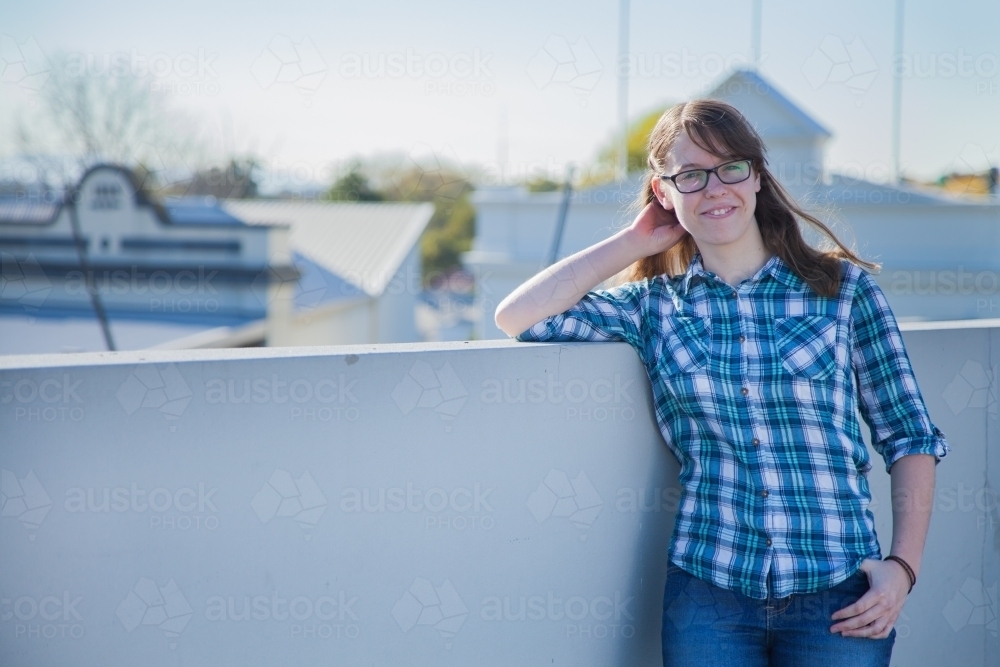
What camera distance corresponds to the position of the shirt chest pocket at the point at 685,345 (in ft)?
5.59

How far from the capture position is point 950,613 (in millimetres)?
2195

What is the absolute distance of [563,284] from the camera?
72.6 inches

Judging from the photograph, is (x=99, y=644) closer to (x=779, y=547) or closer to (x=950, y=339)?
(x=779, y=547)

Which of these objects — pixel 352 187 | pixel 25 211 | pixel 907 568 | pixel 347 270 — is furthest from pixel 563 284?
pixel 352 187

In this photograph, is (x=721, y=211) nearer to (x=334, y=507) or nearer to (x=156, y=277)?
(x=334, y=507)

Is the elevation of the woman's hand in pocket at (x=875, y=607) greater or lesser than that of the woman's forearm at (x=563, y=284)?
lesser

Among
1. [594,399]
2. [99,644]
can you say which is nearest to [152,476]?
[99,644]

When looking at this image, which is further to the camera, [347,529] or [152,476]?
[347,529]

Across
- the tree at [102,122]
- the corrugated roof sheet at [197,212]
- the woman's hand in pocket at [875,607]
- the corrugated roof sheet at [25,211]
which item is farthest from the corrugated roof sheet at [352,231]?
the woman's hand in pocket at [875,607]

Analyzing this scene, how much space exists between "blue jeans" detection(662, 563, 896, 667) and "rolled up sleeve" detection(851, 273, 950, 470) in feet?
0.91

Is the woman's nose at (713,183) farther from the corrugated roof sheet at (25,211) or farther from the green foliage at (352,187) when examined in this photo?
the green foliage at (352,187)

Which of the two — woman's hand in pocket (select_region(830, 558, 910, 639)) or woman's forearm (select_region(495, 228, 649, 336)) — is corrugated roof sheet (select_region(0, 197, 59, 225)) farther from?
woman's hand in pocket (select_region(830, 558, 910, 639))

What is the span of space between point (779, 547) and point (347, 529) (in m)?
0.80

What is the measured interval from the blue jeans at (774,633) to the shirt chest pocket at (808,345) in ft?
1.28
